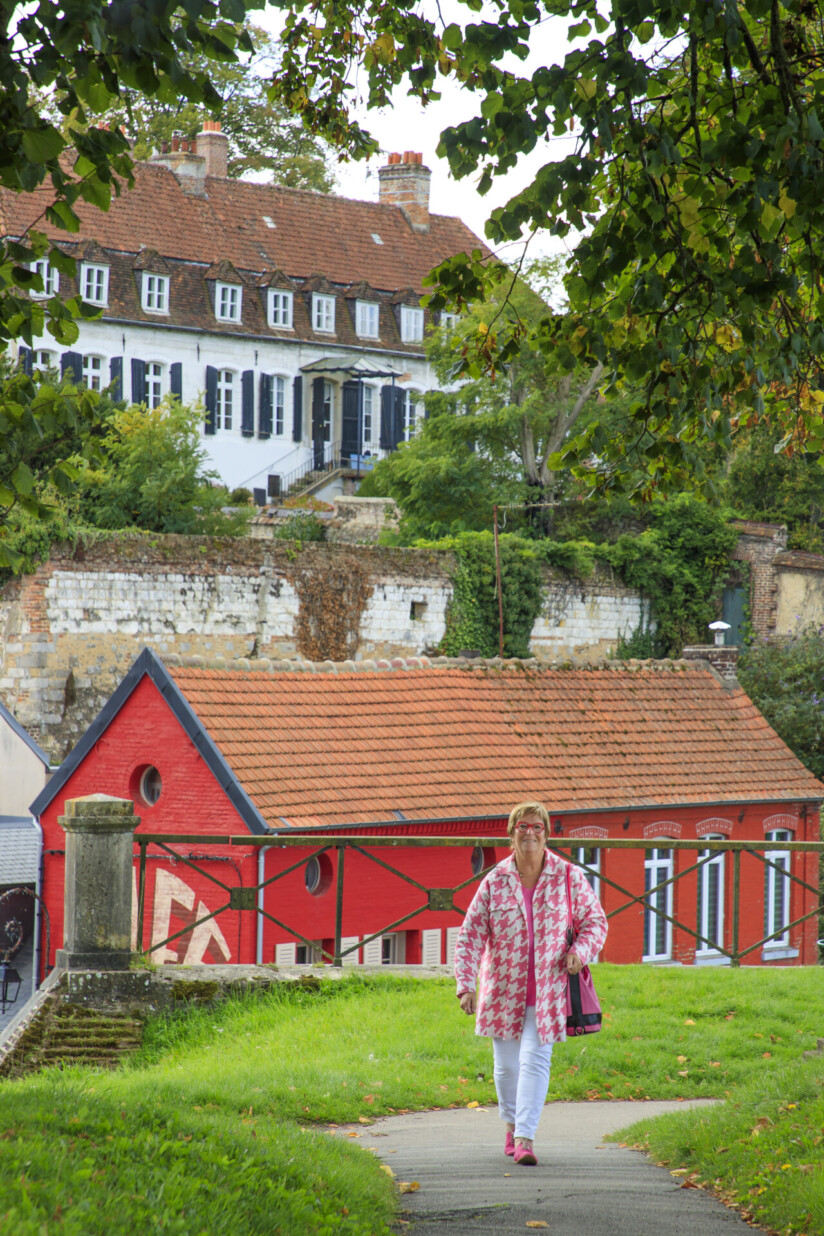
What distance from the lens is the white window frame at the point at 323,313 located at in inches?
1652

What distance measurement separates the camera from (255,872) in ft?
50.7

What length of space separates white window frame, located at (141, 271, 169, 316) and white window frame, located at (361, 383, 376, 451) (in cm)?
643

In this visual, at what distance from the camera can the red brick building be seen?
15.8m

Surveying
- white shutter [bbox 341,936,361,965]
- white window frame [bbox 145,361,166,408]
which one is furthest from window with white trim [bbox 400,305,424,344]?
white shutter [bbox 341,936,361,965]

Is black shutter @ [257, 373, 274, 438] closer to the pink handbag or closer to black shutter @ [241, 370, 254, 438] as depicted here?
black shutter @ [241, 370, 254, 438]

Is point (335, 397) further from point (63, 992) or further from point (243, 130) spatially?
point (63, 992)

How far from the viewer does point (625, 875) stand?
1797 centimetres

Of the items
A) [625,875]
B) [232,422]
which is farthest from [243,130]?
[625,875]

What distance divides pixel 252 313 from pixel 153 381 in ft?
12.5

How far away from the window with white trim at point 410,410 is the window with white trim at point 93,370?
920 cm

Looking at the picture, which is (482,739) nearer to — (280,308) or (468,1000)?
(468,1000)

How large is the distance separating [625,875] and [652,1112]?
35.3 ft

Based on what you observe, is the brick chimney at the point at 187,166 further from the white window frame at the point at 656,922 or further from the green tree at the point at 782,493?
the white window frame at the point at 656,922

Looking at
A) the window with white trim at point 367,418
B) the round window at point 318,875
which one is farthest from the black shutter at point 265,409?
the round window at point 318,875
